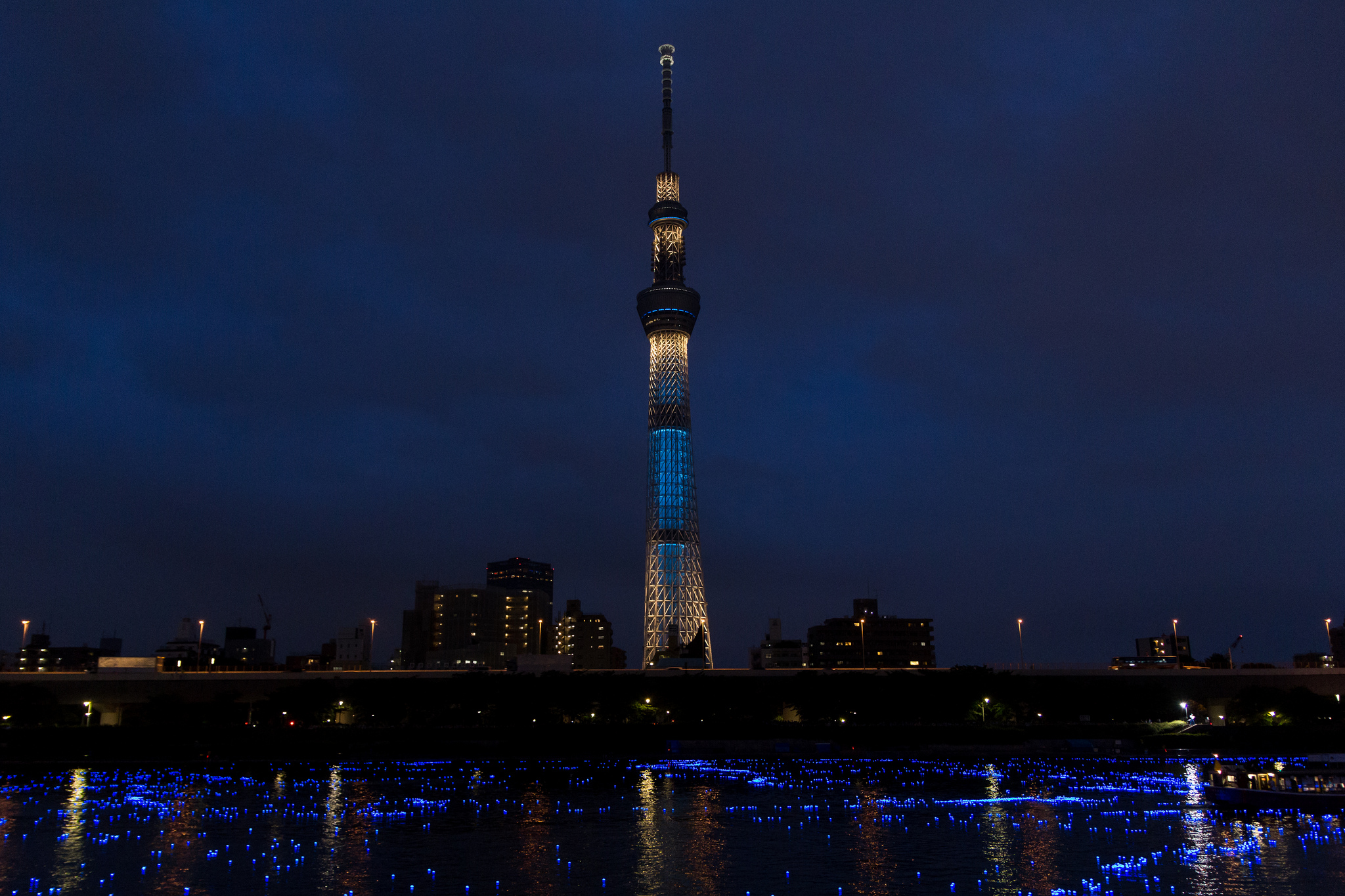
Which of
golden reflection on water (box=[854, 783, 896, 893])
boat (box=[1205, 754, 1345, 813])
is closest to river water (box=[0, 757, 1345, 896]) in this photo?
golden reflection on water (box=[854, 783, 896, 893])

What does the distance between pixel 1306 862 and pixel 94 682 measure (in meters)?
150

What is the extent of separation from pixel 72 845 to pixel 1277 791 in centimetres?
7804

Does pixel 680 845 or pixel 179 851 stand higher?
pixel 179 851

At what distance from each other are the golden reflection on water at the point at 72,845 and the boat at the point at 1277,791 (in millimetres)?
72296

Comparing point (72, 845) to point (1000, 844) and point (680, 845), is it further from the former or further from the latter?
point (1000, 844)

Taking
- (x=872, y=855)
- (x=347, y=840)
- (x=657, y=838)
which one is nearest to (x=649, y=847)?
(x=657, y=838)

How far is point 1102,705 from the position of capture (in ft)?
443

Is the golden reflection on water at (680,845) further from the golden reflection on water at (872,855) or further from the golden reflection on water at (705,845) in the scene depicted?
the golden reflection on water at (872,855)

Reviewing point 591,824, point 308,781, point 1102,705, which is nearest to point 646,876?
point 591,824

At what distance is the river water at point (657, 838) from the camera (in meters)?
48.4

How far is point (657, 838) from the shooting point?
60344mm

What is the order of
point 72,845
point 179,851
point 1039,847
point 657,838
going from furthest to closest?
point 657,838
point 72,845
point 179,851
point 1039,847

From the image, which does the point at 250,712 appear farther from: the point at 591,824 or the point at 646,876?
the point at 646,876

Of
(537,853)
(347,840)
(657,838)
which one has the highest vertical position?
(347,840)
